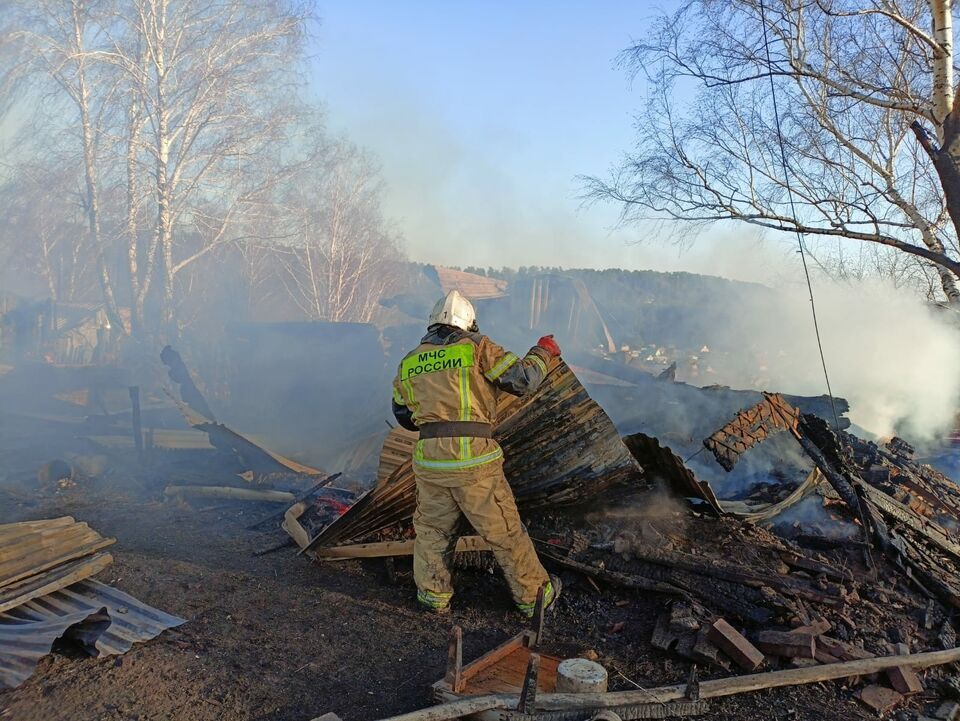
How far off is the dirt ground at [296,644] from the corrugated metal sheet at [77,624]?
0.25ft

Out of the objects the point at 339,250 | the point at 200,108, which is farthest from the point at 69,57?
the point at 339,250

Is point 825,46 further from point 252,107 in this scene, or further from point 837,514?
point 252,107

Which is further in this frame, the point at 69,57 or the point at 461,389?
the point at 69,57

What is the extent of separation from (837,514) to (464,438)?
3.07 meters

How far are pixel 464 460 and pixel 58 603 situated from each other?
7.88 feet

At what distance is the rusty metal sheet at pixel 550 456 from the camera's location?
14.8 feet

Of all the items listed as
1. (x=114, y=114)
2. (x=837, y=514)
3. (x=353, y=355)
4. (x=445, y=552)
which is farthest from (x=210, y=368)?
(x=837, y=514)

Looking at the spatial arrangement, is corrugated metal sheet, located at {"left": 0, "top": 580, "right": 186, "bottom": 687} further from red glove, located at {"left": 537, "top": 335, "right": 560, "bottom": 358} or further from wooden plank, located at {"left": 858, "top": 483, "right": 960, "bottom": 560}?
wooden plank, located at {"left": 858, "top": 483, "right": 960, "bottom": 560}

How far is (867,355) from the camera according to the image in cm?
1694

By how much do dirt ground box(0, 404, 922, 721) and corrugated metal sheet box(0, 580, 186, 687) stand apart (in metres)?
0.08

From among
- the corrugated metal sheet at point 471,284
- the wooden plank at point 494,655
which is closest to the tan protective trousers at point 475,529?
the wooden plank at point 494,655

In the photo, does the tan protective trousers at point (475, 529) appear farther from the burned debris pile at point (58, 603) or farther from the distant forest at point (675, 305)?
the distant forest at point (675, 305)

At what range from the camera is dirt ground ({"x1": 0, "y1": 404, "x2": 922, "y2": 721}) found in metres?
3.08

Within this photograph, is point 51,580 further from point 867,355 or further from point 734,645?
point 867,355
